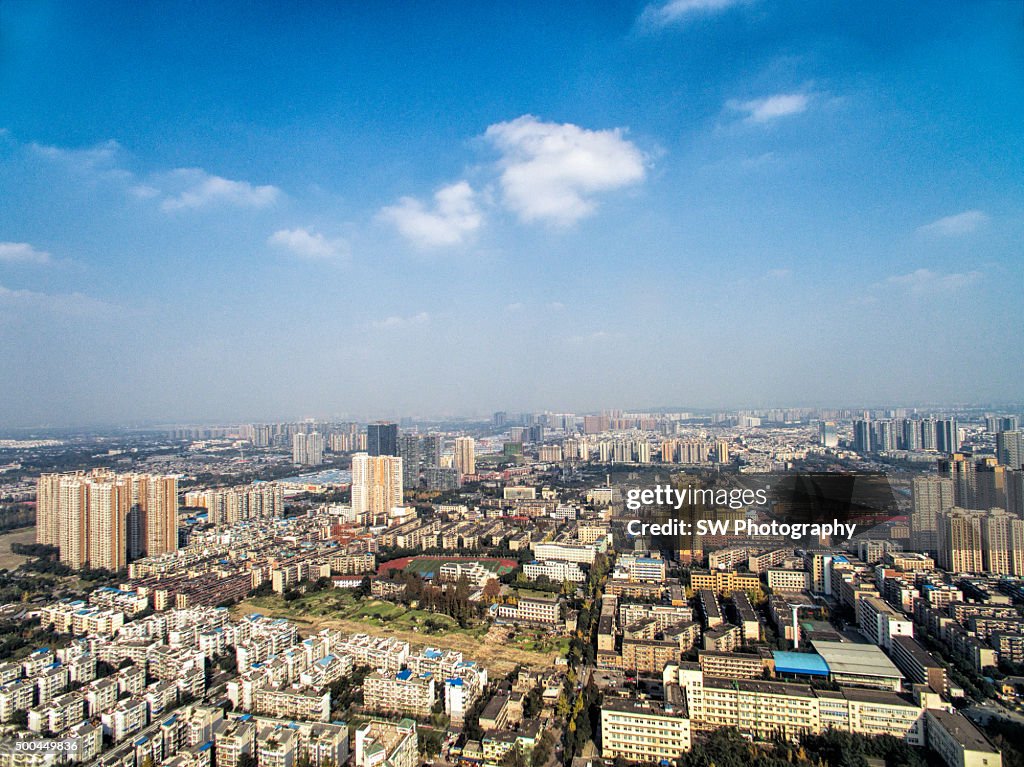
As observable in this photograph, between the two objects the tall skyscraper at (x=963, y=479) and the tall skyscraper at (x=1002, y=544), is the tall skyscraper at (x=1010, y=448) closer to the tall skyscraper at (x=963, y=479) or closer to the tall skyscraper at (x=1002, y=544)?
the tall skyscraper at (x=963, y=479)

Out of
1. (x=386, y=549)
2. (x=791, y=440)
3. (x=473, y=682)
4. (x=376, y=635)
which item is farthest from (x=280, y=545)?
(x=791, y=440)

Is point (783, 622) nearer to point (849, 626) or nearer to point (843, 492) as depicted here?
point (849, 626)

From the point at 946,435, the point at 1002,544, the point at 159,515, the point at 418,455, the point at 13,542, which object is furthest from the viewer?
the point at 418,455

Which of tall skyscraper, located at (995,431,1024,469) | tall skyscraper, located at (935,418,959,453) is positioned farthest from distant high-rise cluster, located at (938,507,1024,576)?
tall skyscraper, located at (935,418,959,453)

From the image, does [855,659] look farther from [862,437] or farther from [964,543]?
[862,437]

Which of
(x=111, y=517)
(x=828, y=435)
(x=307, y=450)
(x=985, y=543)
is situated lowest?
(x=307, y=450)

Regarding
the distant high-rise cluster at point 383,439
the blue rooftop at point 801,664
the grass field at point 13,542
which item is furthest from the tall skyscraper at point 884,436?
the grass field at point 13,542

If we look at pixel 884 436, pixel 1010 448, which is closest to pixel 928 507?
pixel 1010 448

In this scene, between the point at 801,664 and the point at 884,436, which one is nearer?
the point at 801,664
